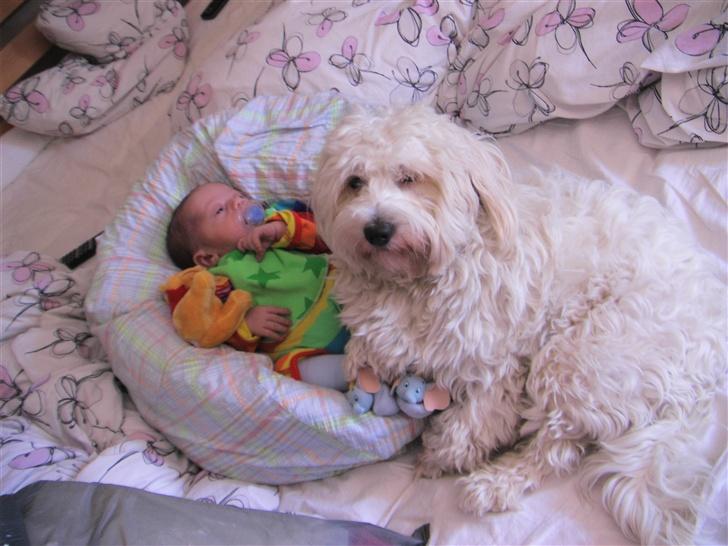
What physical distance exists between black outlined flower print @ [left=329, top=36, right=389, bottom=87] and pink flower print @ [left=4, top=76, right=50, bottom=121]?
1.21 m

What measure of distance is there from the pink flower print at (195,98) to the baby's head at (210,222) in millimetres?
419

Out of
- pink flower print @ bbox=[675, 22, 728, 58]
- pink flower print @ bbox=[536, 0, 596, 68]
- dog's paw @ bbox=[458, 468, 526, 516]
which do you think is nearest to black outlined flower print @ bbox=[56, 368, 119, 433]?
dog's paw @ bbox=[458, 468, 526, 516]

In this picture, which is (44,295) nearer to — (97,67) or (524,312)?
(97,67)

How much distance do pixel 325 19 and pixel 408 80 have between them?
0.36 m

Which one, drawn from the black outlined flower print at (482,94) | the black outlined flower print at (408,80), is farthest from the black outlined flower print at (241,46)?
the black outlined flower print at (482,94)

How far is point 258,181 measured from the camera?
1.74 m

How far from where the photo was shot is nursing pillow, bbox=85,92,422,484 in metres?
1.29

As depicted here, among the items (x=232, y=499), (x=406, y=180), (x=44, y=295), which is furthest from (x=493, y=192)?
(x=44, y=295)

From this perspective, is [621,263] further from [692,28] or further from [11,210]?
[11,210]

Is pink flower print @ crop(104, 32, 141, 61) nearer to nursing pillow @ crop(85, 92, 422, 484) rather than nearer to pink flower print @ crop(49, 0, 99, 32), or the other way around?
pink flower print @ crop(49, 0, 99, 32)

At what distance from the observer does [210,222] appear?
1.62 metres

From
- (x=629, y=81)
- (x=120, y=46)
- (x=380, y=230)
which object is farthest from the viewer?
(x=120, y=46)

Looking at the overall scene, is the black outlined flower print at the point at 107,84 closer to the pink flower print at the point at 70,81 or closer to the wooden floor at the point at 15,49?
the pink flower print at the point at 70,81

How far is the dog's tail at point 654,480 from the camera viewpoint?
38.4 inches
